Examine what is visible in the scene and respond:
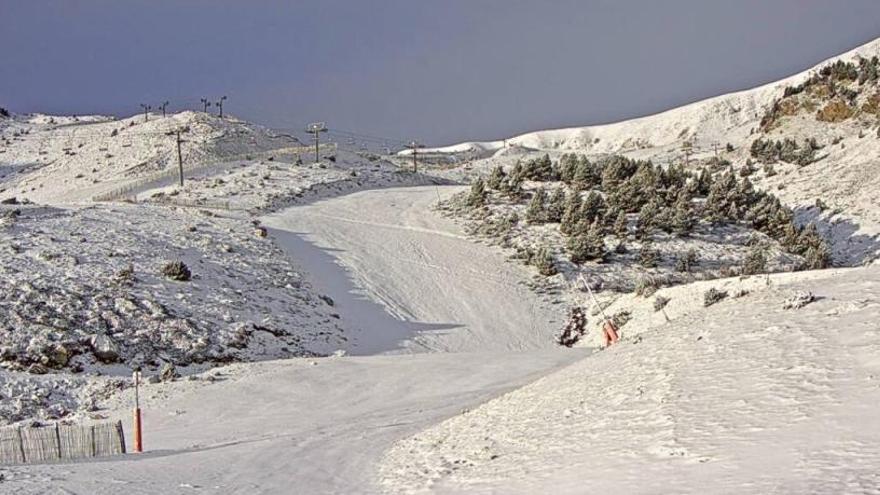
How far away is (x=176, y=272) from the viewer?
26.3 meters

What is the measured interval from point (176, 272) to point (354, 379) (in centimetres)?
918

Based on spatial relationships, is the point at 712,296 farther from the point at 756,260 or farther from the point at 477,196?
the point at 477,196

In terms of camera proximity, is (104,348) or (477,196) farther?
(477,196)

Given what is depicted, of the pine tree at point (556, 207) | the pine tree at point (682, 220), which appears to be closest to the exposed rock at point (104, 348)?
the pine tree at point (556, 207)

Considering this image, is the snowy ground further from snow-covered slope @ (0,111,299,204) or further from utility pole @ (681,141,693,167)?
utility pole @ (681,141,693,167)

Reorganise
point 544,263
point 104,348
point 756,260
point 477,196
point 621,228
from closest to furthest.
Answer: point 104,348 < point 756,260 < point 544,263 < point 621,228 < point 477,196

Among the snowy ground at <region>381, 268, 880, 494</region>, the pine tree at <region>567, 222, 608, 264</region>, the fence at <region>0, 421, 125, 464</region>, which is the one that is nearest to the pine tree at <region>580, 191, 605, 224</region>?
the pine tree at <region>567, 222, 608, 264</region>

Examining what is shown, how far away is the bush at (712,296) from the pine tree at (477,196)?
18866mm

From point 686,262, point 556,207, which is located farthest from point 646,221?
point 556,207

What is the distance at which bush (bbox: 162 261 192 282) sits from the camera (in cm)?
2627

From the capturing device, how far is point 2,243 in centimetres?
2656

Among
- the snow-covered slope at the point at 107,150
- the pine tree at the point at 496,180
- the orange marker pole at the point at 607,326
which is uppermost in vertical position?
the snow-covered slope at the point at 107,150

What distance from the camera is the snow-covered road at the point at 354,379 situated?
38.6ft

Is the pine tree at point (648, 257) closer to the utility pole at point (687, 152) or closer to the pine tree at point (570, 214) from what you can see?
the pine tree at point (570, 214)
